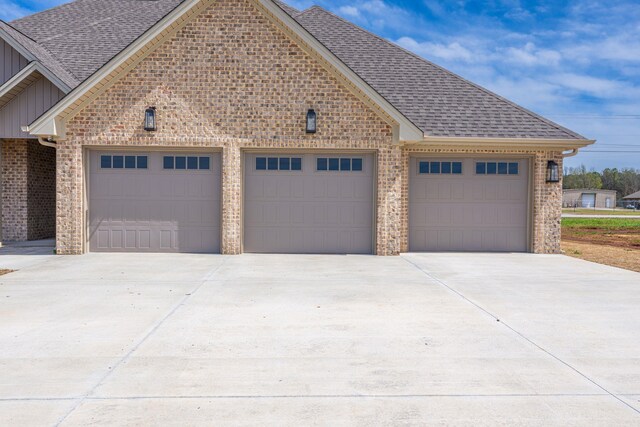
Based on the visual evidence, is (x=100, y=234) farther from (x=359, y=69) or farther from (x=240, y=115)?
(x=359, y=69)

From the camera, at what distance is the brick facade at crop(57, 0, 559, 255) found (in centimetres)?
1212

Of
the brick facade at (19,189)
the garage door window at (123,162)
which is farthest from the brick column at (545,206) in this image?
the brick facade at (19,189)

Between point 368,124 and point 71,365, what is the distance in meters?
9.40

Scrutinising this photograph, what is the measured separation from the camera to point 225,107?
12250mm

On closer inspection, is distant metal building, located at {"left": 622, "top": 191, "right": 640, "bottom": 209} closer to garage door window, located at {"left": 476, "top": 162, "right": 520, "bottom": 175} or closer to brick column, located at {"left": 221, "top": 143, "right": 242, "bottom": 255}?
garage door window, located at {"left": 476, "top": 162, "right": 520, "bottom": 175}

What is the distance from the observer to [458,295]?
25.4 feet

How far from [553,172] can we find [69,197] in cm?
1264

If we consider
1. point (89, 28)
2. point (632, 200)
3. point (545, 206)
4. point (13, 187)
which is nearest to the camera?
point (545, 206)

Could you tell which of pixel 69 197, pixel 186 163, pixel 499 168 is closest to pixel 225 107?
pixel 186 163

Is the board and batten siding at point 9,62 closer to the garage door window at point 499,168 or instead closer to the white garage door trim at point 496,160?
the white garage door trim at point 496,160

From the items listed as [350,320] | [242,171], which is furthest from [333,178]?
[350,320]

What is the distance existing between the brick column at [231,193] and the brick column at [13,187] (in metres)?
7.01

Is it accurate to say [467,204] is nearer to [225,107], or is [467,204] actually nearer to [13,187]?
[225,107]

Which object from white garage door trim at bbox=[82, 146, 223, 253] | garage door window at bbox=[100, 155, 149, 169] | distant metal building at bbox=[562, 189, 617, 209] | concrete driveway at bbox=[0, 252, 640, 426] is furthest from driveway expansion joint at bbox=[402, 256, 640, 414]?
distant metal building at bbox=[562, 189, 617, 209]
